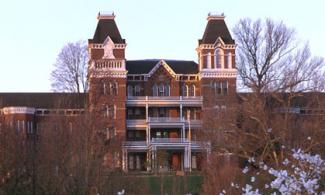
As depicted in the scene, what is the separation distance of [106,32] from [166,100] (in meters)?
8.99

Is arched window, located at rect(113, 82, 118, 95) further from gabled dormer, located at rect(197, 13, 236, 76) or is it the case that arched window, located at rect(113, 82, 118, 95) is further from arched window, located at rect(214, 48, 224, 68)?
arched window, located at rect(214, 48, 224, 68)

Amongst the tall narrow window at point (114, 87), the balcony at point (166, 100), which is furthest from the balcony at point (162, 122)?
the tall narrow window at point (114, 87)

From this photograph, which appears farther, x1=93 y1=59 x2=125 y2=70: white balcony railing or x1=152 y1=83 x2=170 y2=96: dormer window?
x1=152 y1=83 x2=170 y2=96: dormer window

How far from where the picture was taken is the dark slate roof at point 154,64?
236 feet

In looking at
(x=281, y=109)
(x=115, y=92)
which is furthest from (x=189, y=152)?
(x=281, y=109)

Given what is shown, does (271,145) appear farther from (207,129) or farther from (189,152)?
(189,152)

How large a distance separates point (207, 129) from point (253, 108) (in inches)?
200

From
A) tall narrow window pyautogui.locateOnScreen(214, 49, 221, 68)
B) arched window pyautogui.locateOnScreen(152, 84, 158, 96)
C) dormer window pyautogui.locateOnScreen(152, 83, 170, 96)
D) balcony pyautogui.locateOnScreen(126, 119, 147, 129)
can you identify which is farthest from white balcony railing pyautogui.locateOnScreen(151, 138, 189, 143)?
tall narrow window pyautogui.locateOnScreen(214, 49, 221, 68)

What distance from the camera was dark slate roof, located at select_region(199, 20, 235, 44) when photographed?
69812 mm

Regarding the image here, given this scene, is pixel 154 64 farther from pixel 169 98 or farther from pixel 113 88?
pixel 113 88

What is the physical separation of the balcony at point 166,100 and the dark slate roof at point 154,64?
136 inches

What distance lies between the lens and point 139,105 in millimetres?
69125

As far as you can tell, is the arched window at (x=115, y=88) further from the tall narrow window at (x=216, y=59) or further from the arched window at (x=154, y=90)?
the tall narrow window at (x=216, y=59)

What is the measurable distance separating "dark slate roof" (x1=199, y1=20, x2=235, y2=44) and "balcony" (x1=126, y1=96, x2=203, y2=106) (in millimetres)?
5883
